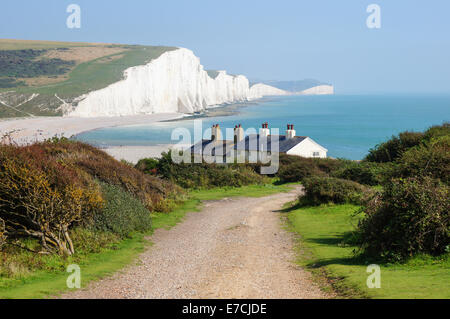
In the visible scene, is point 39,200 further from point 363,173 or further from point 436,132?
point 436,132

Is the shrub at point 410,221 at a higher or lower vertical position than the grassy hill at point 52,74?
lower

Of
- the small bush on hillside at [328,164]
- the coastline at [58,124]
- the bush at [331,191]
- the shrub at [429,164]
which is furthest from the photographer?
the coastline at [58,124]

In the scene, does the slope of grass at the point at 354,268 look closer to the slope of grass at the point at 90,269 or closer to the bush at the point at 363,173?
the slope of grass at the point at 90,269

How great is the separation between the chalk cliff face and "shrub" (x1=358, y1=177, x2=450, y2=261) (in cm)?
12035

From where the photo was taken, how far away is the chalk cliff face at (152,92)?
133250 millimetres

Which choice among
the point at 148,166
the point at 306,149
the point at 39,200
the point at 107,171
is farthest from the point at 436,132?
the point at 39,200

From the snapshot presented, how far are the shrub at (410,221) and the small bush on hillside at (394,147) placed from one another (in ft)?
78.1

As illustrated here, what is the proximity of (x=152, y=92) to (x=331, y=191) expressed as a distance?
13136cm

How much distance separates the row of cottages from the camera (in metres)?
48.6

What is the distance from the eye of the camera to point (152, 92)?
150875 millimetres

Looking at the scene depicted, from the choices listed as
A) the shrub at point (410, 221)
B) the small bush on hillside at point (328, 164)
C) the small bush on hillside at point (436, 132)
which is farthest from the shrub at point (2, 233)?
the small bush on hillside at point (328, 164)

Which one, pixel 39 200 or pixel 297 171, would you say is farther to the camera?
pixel 297 171

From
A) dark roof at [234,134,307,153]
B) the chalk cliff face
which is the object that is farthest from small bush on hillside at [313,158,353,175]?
the chalk cliff face

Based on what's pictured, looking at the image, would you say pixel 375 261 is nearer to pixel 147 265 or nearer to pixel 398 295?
pixel 398 295
